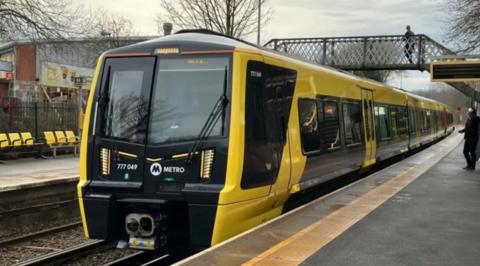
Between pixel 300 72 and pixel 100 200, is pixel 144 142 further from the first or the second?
pixel 300 72

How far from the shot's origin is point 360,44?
40.2 m

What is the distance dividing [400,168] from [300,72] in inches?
319

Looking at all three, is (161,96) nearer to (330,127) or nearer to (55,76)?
(330,127)

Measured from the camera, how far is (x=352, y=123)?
12.7 meters

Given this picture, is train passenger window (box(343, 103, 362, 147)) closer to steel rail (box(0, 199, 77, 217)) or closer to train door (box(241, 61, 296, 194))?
train door (box(241, 61, 296, 194))

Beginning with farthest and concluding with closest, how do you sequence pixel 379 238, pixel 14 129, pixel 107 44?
pixel 107 44, pixel 14 129, pixel 379 238

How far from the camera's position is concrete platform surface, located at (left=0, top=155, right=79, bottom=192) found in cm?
1234

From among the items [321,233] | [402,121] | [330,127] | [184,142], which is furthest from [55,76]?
[321,233]

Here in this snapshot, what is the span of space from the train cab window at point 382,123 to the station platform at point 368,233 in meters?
4.57

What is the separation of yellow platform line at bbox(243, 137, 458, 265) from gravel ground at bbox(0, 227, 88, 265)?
4697mm

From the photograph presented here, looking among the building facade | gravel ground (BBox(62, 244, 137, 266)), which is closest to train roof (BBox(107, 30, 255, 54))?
gravel ground (BBox(62, 244, 137, 266))

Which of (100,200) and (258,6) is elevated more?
(258,6)

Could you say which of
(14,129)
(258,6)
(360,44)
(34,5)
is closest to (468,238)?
(14,129)

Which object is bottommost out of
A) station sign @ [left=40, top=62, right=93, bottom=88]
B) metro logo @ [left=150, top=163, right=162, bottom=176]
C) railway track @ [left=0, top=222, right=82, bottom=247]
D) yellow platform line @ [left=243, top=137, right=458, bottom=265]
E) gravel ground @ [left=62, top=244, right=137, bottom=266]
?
gravel ground @ [left=62, top=244, right=137, bottom=266]
